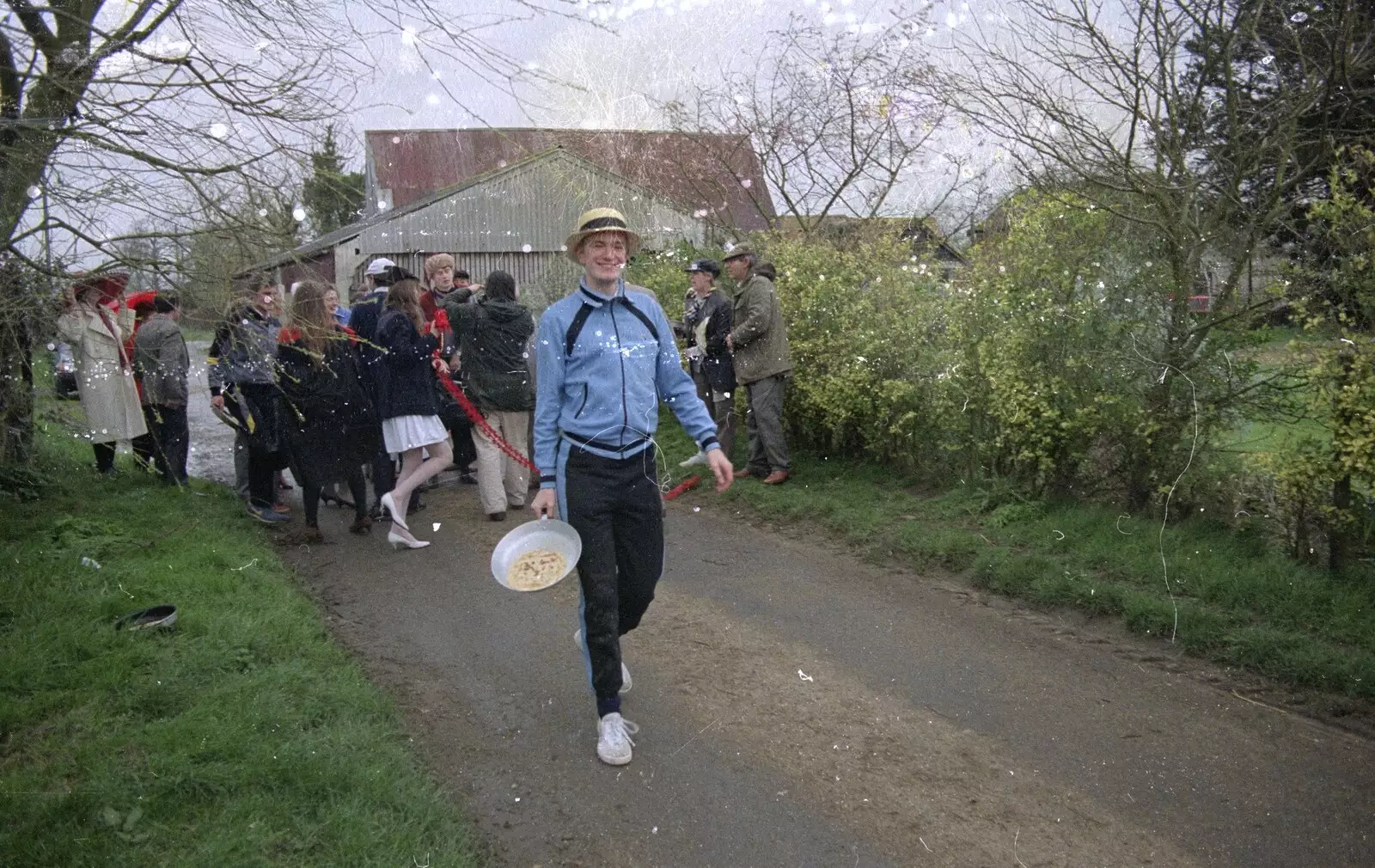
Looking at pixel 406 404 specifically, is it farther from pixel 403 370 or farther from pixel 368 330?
pixel 368 330

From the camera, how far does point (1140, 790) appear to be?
430 centimetres

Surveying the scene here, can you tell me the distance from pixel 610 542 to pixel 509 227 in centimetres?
2642

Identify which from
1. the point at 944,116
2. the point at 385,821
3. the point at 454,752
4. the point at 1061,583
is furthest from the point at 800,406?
the point at 385,821

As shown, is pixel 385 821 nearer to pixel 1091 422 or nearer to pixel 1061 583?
pixel 1061 583

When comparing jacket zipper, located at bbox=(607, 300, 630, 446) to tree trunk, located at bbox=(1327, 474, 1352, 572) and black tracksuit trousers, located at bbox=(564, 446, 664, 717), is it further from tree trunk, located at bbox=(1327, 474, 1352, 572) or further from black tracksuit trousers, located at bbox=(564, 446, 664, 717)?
tree trunk, located at bbox=(1327, 474, 1352, 572)

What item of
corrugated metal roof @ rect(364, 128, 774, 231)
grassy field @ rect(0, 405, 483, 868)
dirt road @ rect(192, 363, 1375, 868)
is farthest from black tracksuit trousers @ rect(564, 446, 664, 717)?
corrugated metal roof @ rect(364, 128, 774, 231)

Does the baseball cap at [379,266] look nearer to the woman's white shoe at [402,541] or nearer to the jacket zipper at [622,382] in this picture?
the woman's white shoe at [402,541]

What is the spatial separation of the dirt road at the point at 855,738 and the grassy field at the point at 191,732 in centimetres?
33

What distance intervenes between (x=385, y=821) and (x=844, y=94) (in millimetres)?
11265

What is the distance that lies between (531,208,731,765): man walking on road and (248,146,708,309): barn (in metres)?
12.0

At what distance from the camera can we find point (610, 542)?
466cm

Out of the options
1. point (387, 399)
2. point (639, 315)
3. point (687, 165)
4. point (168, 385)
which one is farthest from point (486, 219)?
point (639, 315)

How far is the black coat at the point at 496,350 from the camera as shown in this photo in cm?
931

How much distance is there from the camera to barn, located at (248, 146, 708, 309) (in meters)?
17.8
